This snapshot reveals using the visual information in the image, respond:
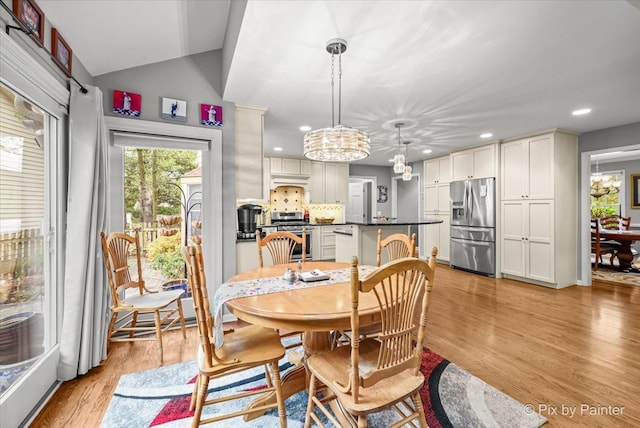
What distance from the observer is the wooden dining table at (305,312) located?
52.9 inches

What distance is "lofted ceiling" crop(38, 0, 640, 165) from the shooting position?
5.70 feet

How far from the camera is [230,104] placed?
3.11 meters

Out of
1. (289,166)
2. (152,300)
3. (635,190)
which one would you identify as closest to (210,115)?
(152,300)

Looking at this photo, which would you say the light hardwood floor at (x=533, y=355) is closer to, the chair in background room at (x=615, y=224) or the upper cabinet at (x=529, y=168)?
the upper cabinet at (x=529, y=168)

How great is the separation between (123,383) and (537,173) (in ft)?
18.6

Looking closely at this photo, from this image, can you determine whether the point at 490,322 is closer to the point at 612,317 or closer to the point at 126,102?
the point at 612,317

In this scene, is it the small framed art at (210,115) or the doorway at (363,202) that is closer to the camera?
the small framed art at (210,115)

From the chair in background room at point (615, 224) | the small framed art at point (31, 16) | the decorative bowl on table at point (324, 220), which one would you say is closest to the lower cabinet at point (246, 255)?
the small framed art at point (31, 16)

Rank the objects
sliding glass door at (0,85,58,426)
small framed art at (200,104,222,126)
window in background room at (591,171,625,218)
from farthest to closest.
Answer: window in background room at (591,171,625,218), small framed art at (200,104,222,126), sliding glass door at (0,85,58,426)

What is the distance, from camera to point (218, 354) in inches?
60.3

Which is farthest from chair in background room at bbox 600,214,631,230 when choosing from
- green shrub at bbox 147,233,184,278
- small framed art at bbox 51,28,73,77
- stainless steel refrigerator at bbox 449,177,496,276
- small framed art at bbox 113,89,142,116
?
small framed art at bbox 51,28,73,77

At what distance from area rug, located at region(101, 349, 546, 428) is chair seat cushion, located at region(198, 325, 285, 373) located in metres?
0.44

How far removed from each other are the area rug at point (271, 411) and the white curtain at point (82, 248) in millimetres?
381

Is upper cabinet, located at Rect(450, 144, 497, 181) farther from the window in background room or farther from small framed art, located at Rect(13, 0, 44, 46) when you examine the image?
small framed art, located at Rect(13, 0, 44, 46)
